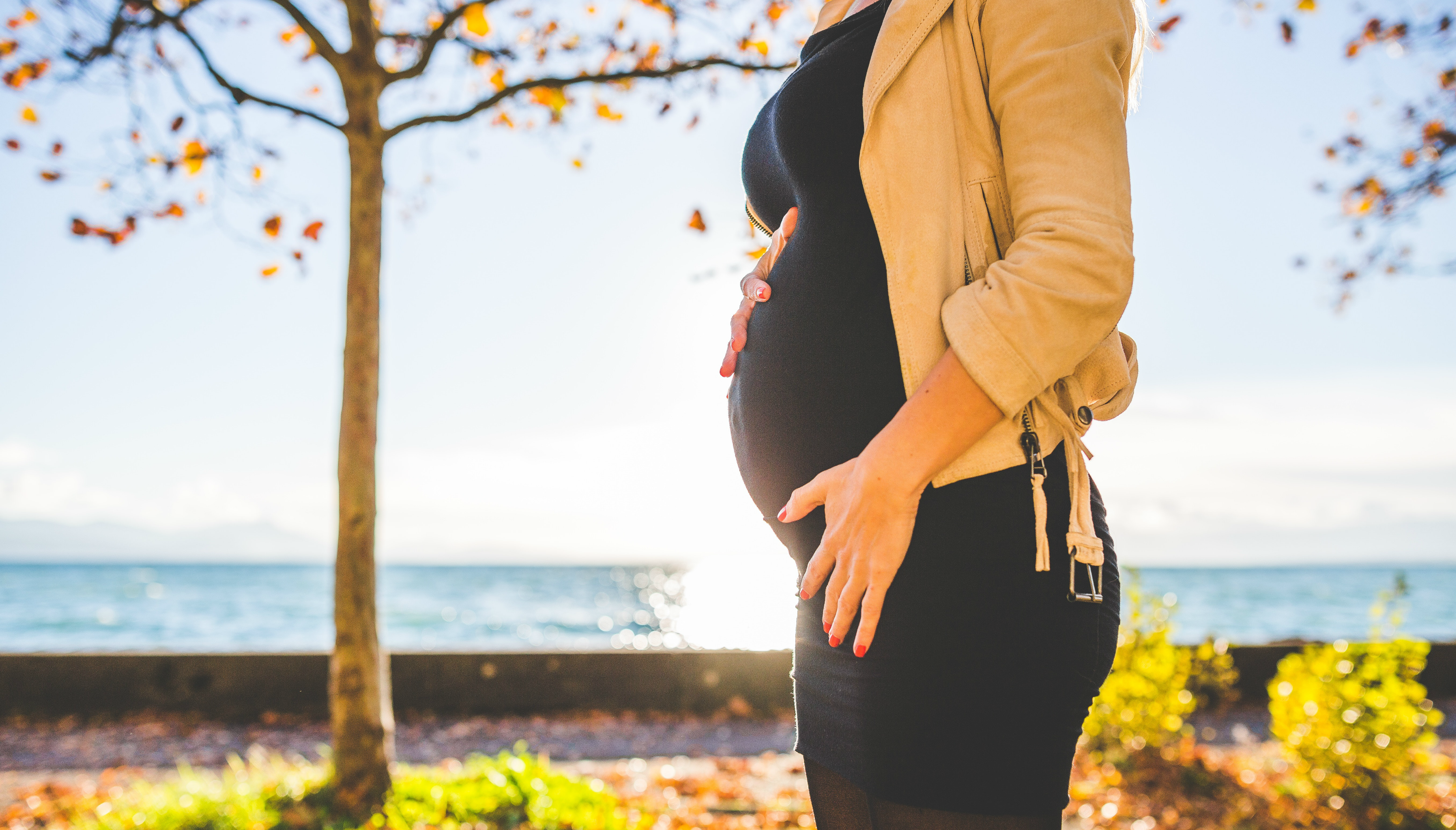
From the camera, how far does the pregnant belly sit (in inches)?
37.1

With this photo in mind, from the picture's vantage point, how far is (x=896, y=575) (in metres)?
0.87

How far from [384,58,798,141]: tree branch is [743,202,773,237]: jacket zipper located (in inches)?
114

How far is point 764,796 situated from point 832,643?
12.6 ft

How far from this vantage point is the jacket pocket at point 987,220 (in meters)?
0.93

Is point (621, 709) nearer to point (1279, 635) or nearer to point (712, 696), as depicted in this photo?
point (712, 696)

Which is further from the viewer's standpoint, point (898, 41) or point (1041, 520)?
point (898, 41)

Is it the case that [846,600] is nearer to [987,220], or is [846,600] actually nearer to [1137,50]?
[987,220]

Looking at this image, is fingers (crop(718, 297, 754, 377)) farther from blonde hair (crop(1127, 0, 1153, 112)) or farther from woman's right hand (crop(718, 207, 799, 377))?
blonde hair (crop(1127, 0, 1153, 112))

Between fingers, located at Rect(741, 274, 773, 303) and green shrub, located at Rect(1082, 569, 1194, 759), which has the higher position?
fingers, located at Rect(741, 274, 773, 303)

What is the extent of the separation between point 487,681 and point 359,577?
323 centimetres

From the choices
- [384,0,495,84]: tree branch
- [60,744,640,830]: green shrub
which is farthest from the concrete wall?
[384,0,495,84]: tree branch

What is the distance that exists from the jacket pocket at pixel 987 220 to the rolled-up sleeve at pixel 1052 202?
0.03 meters

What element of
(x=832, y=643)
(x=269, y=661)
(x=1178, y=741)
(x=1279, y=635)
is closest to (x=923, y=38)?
(x=832, y=643)


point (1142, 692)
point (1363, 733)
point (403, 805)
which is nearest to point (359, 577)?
point (403, 805)
